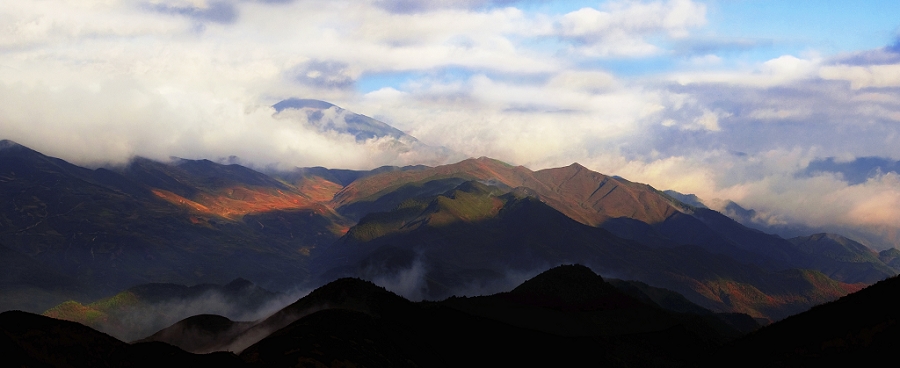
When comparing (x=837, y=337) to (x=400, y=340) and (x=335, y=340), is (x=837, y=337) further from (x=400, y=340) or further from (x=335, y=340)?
(x=400, y=340)

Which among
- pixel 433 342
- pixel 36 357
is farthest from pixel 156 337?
pixel 36 357

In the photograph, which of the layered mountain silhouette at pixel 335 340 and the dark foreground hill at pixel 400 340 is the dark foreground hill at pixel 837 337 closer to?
the dark foreground hill at pixel 400 340

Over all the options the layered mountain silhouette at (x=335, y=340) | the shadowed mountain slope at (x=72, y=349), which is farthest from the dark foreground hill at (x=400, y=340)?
the layered mountain silhouette at (x=335, y=340)

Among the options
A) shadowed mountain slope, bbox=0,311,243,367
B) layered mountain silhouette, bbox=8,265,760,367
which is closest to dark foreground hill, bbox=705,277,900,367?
layered mountain silhouette, bbox=8,265,760,367

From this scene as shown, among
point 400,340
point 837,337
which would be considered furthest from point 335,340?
point 837,337

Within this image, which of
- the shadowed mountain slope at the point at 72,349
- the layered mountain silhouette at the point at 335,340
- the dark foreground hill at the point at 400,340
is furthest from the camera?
the layered mountain silhouette at the point at 335,340

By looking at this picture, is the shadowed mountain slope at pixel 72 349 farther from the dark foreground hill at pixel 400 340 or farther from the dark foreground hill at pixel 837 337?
the dark foreground hill at pixel 837 337

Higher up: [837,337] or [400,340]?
[837,337]

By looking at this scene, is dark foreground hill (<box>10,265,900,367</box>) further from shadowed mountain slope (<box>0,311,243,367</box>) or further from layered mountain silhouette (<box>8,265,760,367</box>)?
layered mountain silhouette (<box>8,265,760,367</box>)

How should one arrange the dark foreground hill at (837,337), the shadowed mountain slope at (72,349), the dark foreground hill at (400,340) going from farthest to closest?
1. the dark foreground hill at (400,340)
2. the shadowed mountain slope at (72,349)
3. the dark foreground hill at (837,337)

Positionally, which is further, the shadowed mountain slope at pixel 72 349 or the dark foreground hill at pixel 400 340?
the dark foreground hill at pixel 400 340

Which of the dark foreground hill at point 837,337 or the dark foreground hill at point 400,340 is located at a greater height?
the dark foreground hill at point 837,337

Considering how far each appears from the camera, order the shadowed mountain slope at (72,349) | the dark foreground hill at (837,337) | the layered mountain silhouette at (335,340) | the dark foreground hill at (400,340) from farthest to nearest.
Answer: the layered mountain silhouette at (335,340)
the dark foreground hill at (400,340)
the shadowed mountain slope at (72,349)
the dark foreground hill at (837,337)

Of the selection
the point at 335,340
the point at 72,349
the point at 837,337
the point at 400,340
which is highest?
the point at 837,337
